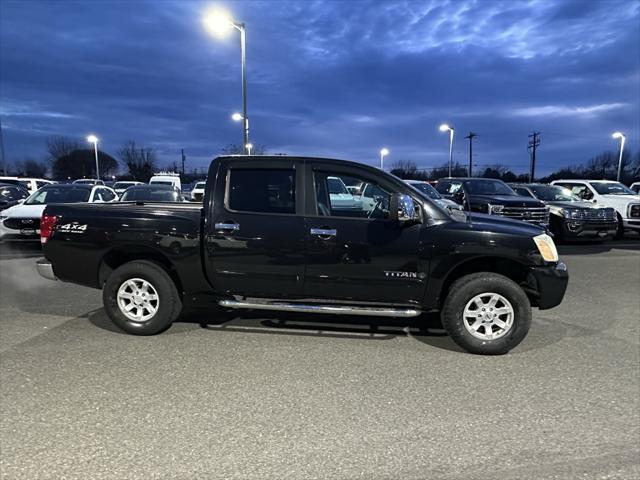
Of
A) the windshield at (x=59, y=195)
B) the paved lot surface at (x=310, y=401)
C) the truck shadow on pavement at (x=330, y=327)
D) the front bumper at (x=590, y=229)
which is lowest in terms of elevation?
the paved lot surface at (x=310, y=401)

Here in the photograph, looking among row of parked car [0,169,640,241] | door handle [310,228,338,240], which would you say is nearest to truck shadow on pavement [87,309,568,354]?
door handle [310,228,338,240]

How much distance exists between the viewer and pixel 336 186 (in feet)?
16.6

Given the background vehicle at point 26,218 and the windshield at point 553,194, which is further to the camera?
the windshield at point 553,194

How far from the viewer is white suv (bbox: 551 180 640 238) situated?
14.4 m

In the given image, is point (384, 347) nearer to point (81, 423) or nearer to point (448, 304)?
point (448, 304)

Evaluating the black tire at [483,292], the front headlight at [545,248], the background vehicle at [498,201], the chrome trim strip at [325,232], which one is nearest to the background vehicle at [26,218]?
the chrome trim strip at [325,232]

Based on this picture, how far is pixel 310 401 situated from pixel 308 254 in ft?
5.31

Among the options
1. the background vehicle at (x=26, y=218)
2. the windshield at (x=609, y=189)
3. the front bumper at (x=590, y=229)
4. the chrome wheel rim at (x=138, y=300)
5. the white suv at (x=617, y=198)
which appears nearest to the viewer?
the chrome wheel rim at (x=138, y=300)

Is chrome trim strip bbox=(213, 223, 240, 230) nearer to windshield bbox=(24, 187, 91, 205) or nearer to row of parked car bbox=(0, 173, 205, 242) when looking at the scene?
row of parked car bbox=(0, 173, 205, 242)

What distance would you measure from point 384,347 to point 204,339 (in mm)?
1934

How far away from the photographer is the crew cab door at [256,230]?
492 centimetres

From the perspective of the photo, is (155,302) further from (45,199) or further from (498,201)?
(498,201)

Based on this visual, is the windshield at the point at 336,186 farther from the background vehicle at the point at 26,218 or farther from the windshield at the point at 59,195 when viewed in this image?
the windshield at the point at 59,195

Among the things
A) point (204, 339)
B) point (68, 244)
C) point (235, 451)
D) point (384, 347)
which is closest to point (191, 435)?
point (235, 451)
